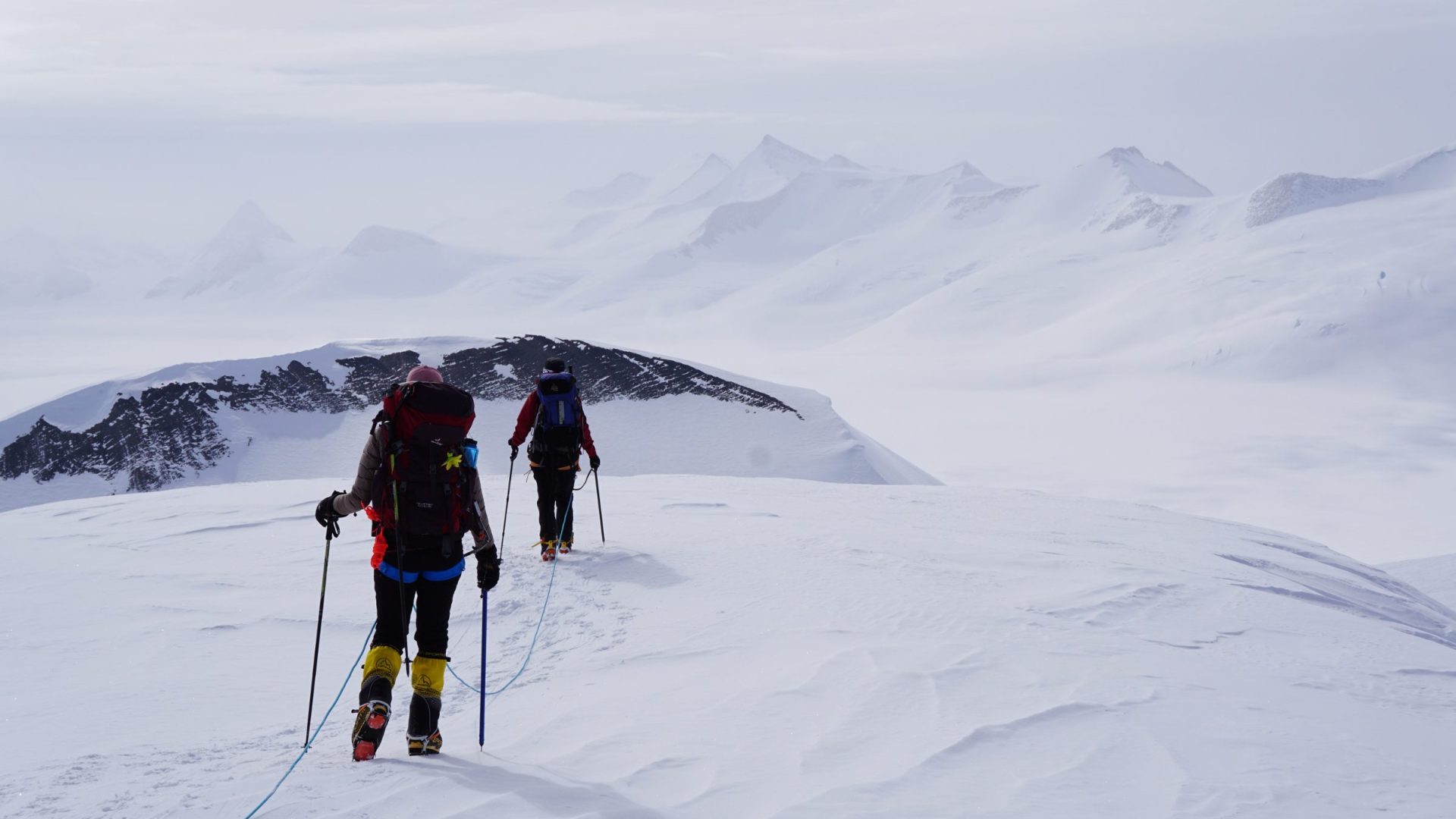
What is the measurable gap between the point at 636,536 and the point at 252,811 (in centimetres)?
713

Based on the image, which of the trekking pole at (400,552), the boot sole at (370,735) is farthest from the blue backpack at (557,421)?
the boot sole at (370,735)

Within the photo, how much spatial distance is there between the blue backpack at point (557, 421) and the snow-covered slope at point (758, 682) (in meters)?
1.15

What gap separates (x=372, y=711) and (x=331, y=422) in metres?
40.6

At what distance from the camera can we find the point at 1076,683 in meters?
6.71

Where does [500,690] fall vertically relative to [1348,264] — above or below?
below

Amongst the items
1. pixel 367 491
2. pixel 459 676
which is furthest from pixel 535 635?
pixel 367 491

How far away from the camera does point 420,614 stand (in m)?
5.57

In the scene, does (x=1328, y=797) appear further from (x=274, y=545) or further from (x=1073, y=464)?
(x=1073, y=464)

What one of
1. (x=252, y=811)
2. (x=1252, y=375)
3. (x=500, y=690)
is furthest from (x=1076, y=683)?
(x=1252, y=375)

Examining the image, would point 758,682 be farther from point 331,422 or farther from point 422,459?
point 331,422

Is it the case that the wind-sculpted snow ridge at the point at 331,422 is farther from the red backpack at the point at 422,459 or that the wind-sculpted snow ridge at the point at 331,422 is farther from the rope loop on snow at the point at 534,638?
the red backpack at the point at 422,459

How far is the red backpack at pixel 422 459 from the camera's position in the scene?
5.37m

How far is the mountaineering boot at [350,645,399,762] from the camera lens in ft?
17.2

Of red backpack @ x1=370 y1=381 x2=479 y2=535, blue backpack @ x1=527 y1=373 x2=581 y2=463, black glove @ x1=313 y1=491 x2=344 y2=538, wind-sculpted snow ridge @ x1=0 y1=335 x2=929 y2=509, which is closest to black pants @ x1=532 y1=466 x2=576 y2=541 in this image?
blue backpack @ x1=527 y1=373 x2=581 y2=463
